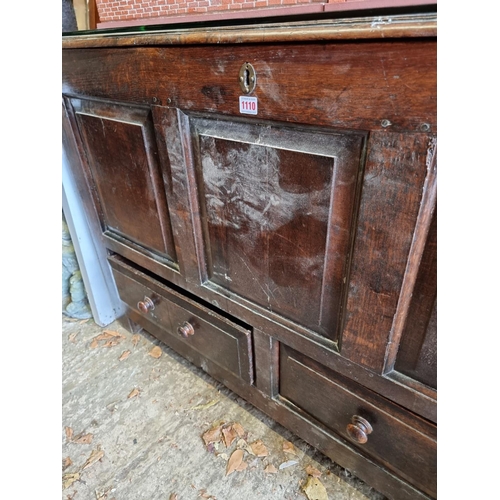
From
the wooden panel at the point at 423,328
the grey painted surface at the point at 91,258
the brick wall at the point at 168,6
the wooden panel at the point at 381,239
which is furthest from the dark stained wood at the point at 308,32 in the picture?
the grey painted surface at the point at 91,258

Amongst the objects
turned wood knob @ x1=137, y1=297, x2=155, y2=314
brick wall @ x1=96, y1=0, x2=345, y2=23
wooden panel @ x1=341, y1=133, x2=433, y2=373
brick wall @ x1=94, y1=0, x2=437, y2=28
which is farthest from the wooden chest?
brick wall @ x1=96, y1=0, x2=345, y2=23

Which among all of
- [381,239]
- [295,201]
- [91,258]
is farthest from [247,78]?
[91,258]

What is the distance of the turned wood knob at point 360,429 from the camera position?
893mm

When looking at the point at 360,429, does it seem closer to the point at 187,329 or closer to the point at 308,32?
the point at 187,329

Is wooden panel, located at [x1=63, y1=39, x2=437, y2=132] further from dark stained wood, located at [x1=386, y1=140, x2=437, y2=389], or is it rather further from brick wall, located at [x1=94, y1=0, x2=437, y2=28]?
brick wall, located at [x1=94, y1=0, x2=437, y2=28]

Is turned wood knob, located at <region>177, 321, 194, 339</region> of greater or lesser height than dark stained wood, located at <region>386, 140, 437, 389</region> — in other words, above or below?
below

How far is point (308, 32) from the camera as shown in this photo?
586 millimetres

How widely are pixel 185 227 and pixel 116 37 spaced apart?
0.51m

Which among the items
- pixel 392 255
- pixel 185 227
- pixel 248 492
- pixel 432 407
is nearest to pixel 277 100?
pixel 392 255

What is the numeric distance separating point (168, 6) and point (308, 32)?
1503 millimetres

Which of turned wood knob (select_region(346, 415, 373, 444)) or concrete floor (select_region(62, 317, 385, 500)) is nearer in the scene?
turned wood knob (select_region(346, 415, 373, 444))

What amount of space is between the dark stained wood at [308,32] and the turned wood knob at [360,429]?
0.85m

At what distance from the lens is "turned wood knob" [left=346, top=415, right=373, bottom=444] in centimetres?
89

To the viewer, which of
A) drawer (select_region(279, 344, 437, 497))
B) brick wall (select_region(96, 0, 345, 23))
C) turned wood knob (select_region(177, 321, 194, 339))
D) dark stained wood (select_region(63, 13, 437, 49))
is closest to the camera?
dark stained wood (select_region(63, 13, 437, 49))
